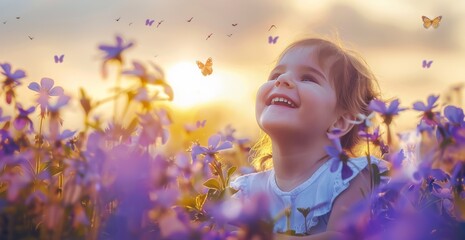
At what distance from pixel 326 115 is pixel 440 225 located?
1.47 m

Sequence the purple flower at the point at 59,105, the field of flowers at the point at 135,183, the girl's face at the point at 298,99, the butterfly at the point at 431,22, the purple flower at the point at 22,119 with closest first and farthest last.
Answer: the field of flowers at the point at 135,183, the purple flower at the point at 59,105, the purple flower at the point at 22,119, the girl's face at the point at 298,99, the butterfly at the point at 431,22

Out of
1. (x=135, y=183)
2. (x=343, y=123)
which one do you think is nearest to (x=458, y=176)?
(x=135, y=183)

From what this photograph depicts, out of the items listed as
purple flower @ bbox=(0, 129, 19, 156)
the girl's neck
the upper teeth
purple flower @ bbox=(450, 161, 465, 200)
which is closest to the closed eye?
the upper teeth

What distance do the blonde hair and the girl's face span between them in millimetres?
110

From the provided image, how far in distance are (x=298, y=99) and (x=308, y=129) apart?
15cm

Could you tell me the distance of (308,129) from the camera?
120 inches

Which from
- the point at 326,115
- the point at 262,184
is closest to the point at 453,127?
the point at 326,115

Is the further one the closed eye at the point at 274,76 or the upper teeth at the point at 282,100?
the closed eye at the point at 274,76

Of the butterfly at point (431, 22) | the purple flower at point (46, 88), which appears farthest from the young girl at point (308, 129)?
the purple flower at point (46, 88)

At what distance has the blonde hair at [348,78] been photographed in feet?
10.9

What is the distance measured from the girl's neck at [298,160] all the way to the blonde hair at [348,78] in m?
0.31

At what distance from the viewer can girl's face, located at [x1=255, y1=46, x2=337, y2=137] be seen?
9.84 feet

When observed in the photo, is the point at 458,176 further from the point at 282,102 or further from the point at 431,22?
the point at 431,22

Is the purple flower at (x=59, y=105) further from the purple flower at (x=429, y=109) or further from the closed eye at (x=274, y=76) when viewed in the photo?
the closed eye at (x=274, y=76)
